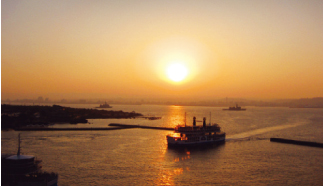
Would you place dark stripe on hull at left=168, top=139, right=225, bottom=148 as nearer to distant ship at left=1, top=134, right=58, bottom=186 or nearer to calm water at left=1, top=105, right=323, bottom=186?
calm water at left=1, top=105, right=323, bottom=186

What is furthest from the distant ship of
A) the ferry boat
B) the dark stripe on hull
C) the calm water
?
the ferry boat

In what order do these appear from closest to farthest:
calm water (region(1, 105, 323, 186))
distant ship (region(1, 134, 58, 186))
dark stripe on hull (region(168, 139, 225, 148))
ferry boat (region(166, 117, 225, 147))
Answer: distant ship (region(1, 134, 58, 186)), calm water (region(1, 105, 323, 186)), dark stripe on hull (region(168, 139, 225, 148)), ferry boat (region(166, 117, 225, 147))

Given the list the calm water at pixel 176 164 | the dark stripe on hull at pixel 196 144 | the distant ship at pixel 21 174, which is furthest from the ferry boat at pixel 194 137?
the distant ship at pixel 21 174

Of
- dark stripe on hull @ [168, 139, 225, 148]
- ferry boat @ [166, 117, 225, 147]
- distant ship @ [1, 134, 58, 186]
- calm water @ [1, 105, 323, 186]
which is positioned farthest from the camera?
ferry boat @ [166, 117, 225, 147]

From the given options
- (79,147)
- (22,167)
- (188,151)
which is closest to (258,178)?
(188,151)

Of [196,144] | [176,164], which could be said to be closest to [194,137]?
[196,144]

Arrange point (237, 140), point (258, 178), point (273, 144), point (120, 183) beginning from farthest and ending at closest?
point (237, 140) < point (273, 144) < point (258, 178) < point (120, 183)

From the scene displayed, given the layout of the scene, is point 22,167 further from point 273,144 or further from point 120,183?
point 273,144
